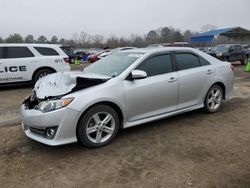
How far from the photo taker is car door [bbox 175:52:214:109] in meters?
4.80

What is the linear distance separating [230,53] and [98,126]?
17.3m

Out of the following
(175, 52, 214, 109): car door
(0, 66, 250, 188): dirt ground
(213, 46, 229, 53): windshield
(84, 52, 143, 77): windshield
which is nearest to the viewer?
Answer: (0, 66, 250, 188): dirt ground

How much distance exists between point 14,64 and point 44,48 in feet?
4.23

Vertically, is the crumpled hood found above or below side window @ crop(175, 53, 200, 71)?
below

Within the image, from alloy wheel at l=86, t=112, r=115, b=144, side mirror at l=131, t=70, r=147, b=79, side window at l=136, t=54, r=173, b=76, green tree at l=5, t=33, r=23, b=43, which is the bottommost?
alloy wheel at l=86, t=112, r=115, b=144

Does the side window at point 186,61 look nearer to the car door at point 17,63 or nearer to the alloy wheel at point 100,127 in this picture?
the alloy wheel at point 100,127

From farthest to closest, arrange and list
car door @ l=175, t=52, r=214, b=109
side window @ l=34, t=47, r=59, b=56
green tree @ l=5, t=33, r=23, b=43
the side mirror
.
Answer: green tree @ l=5, t=33, r=23, b=43, side window @ l=34, t=47, r=59, b=56, car door @ l=175, t=52, r=214, b=109, the side mirror

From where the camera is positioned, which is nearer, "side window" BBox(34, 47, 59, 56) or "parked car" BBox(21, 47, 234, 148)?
"parked car" BBox(21, 47, 234, 148)

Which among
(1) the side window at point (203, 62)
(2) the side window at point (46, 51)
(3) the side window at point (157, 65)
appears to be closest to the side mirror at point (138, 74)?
(3) the side window at point (157, 65)

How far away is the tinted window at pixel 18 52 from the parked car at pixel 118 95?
5.10m

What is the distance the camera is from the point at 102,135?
3.93 metres

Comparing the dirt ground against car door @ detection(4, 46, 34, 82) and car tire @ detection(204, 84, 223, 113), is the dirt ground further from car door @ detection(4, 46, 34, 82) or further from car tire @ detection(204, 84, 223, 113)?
car door @ detection(4, 46, 34, 82)

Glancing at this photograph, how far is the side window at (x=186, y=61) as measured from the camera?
490 centimetres

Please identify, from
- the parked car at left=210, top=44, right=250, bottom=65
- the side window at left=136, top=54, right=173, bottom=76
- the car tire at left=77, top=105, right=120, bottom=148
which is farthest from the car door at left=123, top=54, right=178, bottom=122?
the parked car at left=210, top=44, right=250, bottom=65
